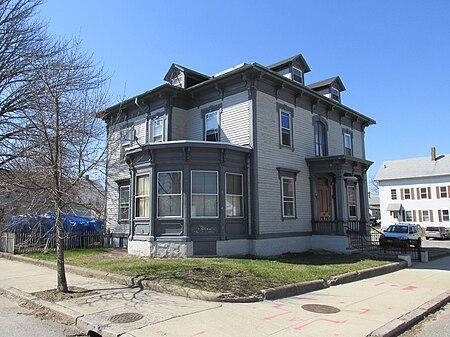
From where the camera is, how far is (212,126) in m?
18.0

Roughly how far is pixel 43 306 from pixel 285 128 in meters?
13.3

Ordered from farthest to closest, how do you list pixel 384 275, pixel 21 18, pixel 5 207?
pixel 21 18 < pixel 384 275 < pixel 5 207

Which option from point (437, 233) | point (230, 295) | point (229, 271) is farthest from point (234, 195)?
point (437, 233)

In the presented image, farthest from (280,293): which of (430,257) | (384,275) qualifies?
(430,257)

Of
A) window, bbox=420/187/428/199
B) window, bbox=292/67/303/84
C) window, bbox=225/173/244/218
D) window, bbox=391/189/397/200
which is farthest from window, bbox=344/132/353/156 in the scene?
window, bbox=391/189/397/200

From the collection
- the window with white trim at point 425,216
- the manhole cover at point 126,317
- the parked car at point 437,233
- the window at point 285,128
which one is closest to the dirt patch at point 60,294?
the manhole cover at point 126,317

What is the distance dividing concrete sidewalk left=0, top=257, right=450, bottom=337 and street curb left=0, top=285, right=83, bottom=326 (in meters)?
0.02

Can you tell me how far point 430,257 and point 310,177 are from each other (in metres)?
7.10

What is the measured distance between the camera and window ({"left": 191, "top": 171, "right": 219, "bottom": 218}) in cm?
1507

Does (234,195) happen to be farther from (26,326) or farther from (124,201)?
(26,326)

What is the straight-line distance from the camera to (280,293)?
8695 mm

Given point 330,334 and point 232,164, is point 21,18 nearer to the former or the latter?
point 232,164

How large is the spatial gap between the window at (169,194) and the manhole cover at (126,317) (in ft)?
26.3

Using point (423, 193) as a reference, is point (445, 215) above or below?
below
